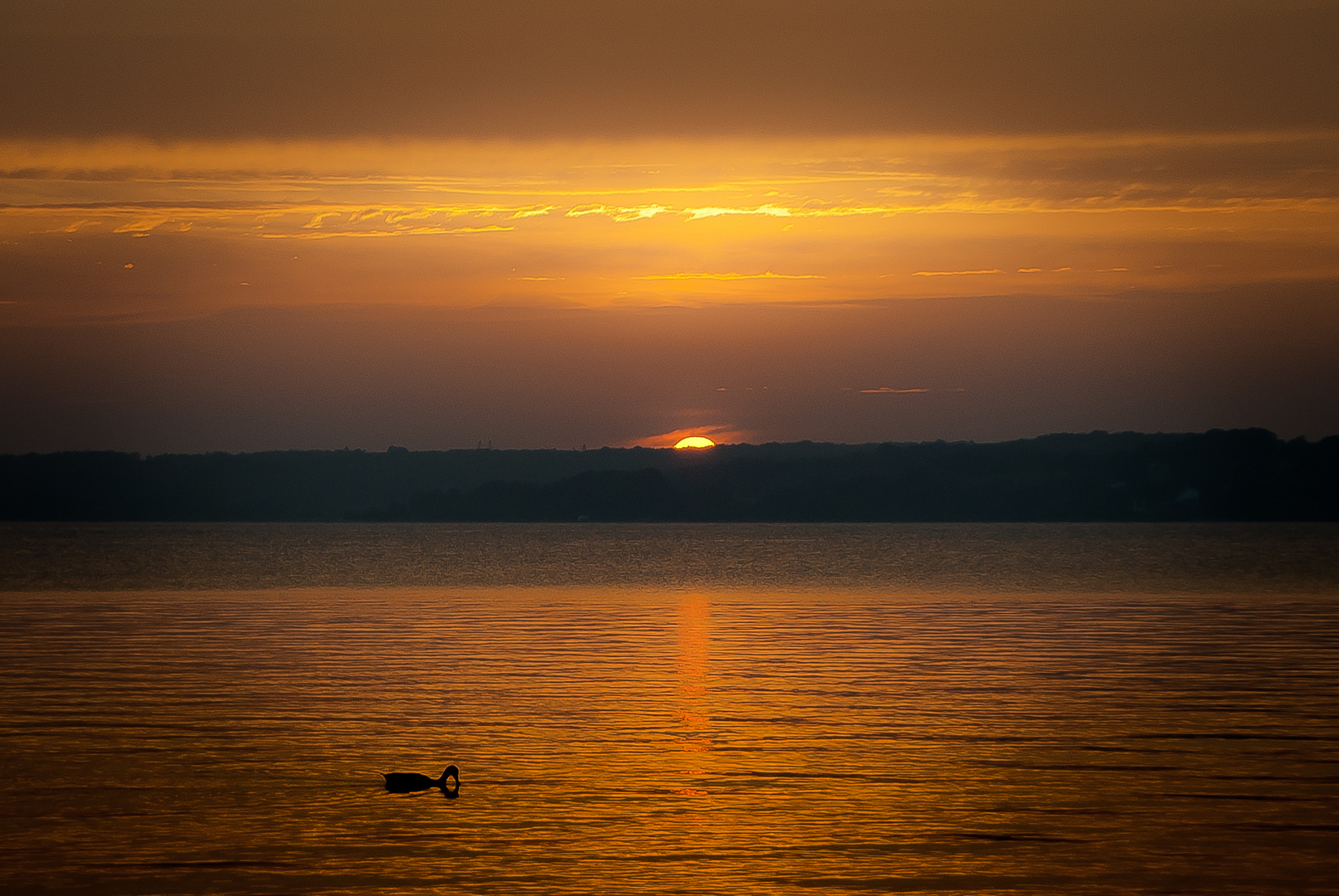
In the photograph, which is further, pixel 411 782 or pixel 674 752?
pixel 674 752

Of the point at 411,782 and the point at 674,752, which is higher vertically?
the point at 674,752

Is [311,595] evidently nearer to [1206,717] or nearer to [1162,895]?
[1206,717]

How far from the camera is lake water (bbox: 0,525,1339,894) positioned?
1463 cm

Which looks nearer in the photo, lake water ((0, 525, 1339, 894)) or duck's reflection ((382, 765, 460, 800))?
lake water ((0, 525, 1339, 894))

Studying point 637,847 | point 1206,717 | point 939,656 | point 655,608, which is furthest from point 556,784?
point 655,608

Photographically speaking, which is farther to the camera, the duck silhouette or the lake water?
the duck silhouette

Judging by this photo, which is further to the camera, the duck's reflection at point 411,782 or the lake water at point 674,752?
the duck's reflection at point 411,782

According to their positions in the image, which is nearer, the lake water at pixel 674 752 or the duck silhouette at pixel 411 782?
the lake water at pixel 674 752

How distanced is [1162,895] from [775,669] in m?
18.2

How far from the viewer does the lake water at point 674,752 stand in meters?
14.6

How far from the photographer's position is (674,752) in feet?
67.4

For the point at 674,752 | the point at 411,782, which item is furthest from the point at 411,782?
the point at 674,752

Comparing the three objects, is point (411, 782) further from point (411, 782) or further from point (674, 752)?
point (674, 752)

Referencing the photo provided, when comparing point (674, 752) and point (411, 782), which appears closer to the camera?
point (411, 782)
